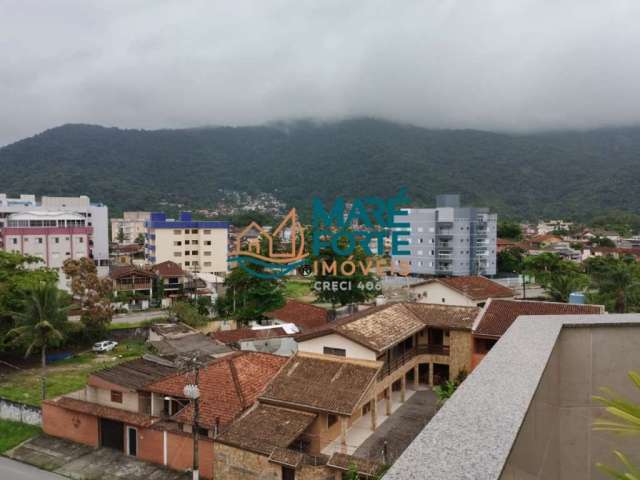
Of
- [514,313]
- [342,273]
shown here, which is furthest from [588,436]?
[342,273]

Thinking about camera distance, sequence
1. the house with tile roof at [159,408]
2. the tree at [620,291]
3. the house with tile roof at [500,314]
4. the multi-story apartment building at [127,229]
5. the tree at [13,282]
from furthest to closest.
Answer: the multi-story apartment building at [127,229] → the tree at [620,291] → the tree at [13,282] → the house with tile roof at [500,314] → the house with tile roof at [159,408]

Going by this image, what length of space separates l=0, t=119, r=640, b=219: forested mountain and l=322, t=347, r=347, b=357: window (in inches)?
3766

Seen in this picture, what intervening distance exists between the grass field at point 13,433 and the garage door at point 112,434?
114 inches

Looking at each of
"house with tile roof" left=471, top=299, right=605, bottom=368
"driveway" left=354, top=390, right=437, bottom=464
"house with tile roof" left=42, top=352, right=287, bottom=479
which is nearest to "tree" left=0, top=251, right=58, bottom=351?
"house with tile roof" left=42, top=352, right=287, bottom=479

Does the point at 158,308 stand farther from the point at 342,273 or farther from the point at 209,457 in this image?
the point at 209,457

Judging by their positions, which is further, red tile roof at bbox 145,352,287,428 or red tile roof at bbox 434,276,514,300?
red tile roof at bbox 434,276,514,300

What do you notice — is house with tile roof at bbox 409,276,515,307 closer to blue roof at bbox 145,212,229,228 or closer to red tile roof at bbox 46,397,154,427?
red tile roof at bbox 46,397,154,427

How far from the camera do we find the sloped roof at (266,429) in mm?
12062

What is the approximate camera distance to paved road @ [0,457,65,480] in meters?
13.9

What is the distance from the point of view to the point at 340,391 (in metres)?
14.3

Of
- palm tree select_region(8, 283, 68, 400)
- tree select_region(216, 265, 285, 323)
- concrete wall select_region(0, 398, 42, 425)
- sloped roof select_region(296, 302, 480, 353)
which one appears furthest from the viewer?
tree select_region(216, 265, 285, 323)

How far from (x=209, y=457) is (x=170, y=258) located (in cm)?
3985

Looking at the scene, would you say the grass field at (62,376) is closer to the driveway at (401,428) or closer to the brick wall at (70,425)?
the brick wall at (70,425)

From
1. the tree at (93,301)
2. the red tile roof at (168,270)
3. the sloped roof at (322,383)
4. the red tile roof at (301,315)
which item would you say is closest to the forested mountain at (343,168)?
the red tile roof at (168,270)
